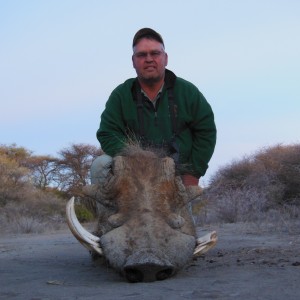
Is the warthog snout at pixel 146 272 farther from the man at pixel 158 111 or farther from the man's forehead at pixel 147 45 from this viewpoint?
the man's forehead at pixel 147 45

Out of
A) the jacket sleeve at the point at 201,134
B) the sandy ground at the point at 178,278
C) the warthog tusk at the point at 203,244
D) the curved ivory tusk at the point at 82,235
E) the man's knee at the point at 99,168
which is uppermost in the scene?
the jacket sleeve at the point at 201,134

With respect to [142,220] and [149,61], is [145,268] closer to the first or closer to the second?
[142,220]

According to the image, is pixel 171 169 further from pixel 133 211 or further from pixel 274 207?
pixel 274 207

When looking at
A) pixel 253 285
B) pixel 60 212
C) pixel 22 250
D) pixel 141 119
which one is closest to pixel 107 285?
pixel 253 285

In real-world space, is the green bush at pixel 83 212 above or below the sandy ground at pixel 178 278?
above

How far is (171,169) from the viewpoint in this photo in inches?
169

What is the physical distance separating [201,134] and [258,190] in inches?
395

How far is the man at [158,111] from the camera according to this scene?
5.70 metres

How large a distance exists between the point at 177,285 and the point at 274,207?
10.6 metres

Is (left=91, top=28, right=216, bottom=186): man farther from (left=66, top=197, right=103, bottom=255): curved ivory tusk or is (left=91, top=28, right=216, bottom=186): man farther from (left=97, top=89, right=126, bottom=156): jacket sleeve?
(left=66, top=197, right=103, bottom=255): curved ivory tusk

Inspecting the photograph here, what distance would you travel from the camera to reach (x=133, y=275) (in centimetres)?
364

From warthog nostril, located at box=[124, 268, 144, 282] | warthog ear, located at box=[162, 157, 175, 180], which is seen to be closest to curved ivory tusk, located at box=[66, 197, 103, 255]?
warthog nostril, located at box=[124, 268, 144, 282]

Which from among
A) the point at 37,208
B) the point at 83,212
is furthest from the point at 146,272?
the point at 37,208

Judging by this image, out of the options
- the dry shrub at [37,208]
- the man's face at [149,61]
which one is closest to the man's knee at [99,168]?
the man's face at [149,61]
